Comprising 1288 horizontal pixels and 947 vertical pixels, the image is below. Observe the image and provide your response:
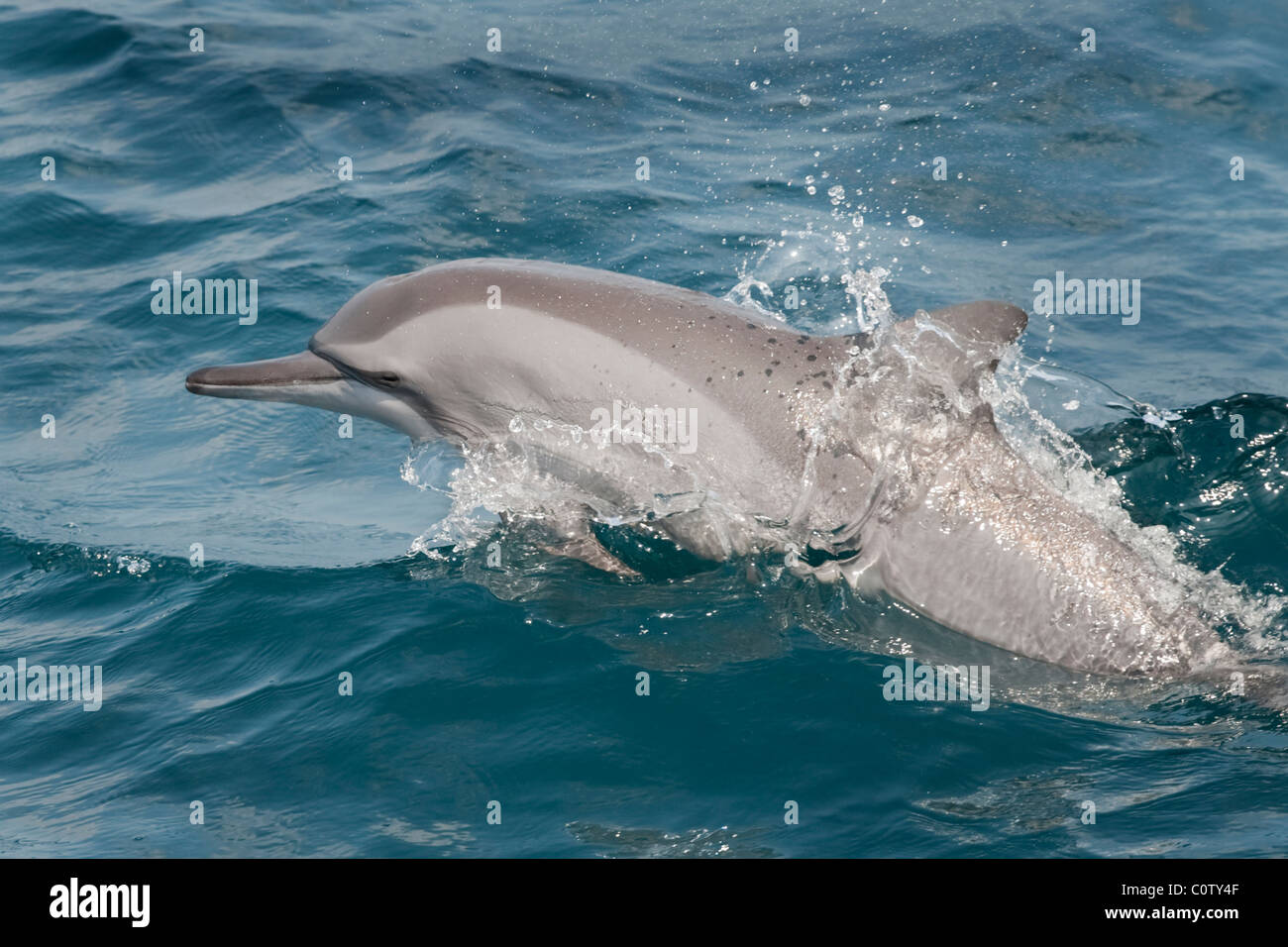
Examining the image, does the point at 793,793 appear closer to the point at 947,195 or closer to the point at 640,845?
the point at 640,845

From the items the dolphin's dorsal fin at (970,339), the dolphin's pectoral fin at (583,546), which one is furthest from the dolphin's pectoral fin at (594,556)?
the dolphin's dorsal fin at (970,339)

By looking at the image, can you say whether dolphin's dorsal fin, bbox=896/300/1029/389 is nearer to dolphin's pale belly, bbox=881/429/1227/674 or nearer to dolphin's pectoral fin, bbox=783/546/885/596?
dolphin's pale belly, bbox=881/429/1227/674

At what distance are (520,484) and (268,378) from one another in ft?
4.44

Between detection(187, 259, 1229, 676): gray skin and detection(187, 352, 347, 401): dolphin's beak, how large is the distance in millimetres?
200

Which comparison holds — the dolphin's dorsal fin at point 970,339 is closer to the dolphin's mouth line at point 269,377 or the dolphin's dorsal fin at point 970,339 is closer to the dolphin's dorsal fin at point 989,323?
the dolphin's dorsal fin at point 989,323

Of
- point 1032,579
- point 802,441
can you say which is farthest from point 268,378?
point 1032,579

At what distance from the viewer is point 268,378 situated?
6840mm

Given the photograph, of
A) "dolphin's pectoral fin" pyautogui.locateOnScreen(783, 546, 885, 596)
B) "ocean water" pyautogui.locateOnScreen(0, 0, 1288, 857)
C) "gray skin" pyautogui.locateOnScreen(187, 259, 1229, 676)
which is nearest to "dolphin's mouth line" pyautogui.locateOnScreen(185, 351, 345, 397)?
"gray skin" pyautogui.locateOnScreen(187, 259, 1229, 676)

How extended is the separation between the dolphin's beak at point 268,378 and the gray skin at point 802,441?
200 mm

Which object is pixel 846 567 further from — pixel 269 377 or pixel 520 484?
pixel 269 377

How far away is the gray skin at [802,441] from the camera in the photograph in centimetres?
589

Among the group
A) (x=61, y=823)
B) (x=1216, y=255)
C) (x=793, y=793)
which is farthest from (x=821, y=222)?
(x=61, y=823)

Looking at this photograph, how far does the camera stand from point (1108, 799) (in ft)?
17.7

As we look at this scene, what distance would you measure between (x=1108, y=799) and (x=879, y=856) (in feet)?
3.20
